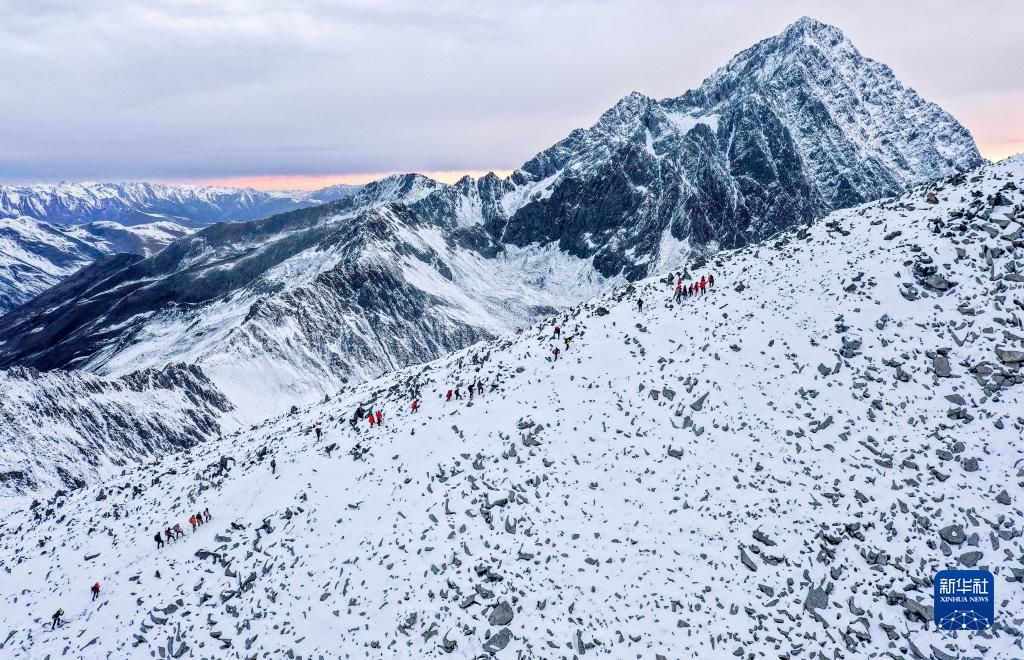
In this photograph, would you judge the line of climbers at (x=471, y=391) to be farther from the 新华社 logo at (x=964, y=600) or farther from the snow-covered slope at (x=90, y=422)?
the snow-covered slope at (x=90, y=422)

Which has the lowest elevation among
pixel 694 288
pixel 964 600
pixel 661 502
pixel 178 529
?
pixel 964 600

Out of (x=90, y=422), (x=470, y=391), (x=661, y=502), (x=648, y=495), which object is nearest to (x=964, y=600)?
(x=661, y=502)

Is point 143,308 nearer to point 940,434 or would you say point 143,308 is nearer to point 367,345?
point 367,345

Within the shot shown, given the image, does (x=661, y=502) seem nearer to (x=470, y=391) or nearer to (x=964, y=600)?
(x=964, y=600)

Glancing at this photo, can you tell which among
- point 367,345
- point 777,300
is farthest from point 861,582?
point 367,345

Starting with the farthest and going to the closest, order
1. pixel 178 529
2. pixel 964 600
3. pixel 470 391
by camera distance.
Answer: pixel 470 391, pixel 178 529, pixel 964 600

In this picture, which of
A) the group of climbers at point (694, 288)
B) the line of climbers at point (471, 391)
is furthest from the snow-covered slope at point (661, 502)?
the group of climbers at point (694, 288)
